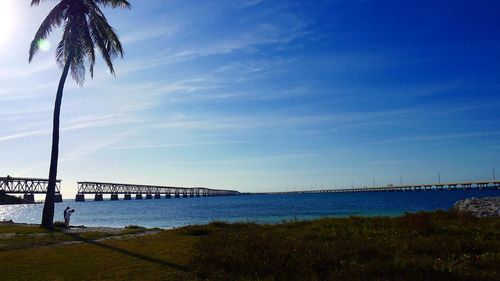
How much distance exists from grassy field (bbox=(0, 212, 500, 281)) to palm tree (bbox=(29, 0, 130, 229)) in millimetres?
11350

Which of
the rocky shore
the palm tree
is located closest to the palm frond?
the palm tree

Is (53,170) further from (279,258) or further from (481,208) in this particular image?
(481,208)

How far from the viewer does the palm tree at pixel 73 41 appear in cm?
2792

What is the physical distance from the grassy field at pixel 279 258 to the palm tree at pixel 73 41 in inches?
447

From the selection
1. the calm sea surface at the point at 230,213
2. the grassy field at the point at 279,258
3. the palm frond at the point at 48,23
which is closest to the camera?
the grassy field at the point at 279,258

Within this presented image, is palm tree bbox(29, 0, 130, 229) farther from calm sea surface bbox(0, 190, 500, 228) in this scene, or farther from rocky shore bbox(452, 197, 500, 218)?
rocky shore bbox(452, 197, 500, 218)

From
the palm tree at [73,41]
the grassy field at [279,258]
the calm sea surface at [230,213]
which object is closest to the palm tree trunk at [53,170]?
the palm tree at [73,41]

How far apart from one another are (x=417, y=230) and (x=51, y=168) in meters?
23.1

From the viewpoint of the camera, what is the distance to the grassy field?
1033 cm

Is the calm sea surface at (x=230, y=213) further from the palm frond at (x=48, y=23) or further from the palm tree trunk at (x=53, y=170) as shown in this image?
the palm frond at (x=48, y=23)

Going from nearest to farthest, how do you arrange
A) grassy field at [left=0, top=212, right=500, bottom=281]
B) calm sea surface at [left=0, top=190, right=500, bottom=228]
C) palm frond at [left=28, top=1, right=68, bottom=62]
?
grassy field at [left=0, top=212, right=500, bottom=281] < palm frond at [left=28, top=1, right=68, bottom=62] < calm sea surface at [left=0, top=190, right=500, bottom=228]

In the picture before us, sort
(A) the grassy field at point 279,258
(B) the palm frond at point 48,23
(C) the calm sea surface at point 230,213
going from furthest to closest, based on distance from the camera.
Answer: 1. (C) the calm sea surface at point 230,213
2. (B) the palm frond at point 48,23
3. (A) the grassy field at point 279,258

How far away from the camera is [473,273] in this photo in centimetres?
991

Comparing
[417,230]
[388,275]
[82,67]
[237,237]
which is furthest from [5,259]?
[82,67]
